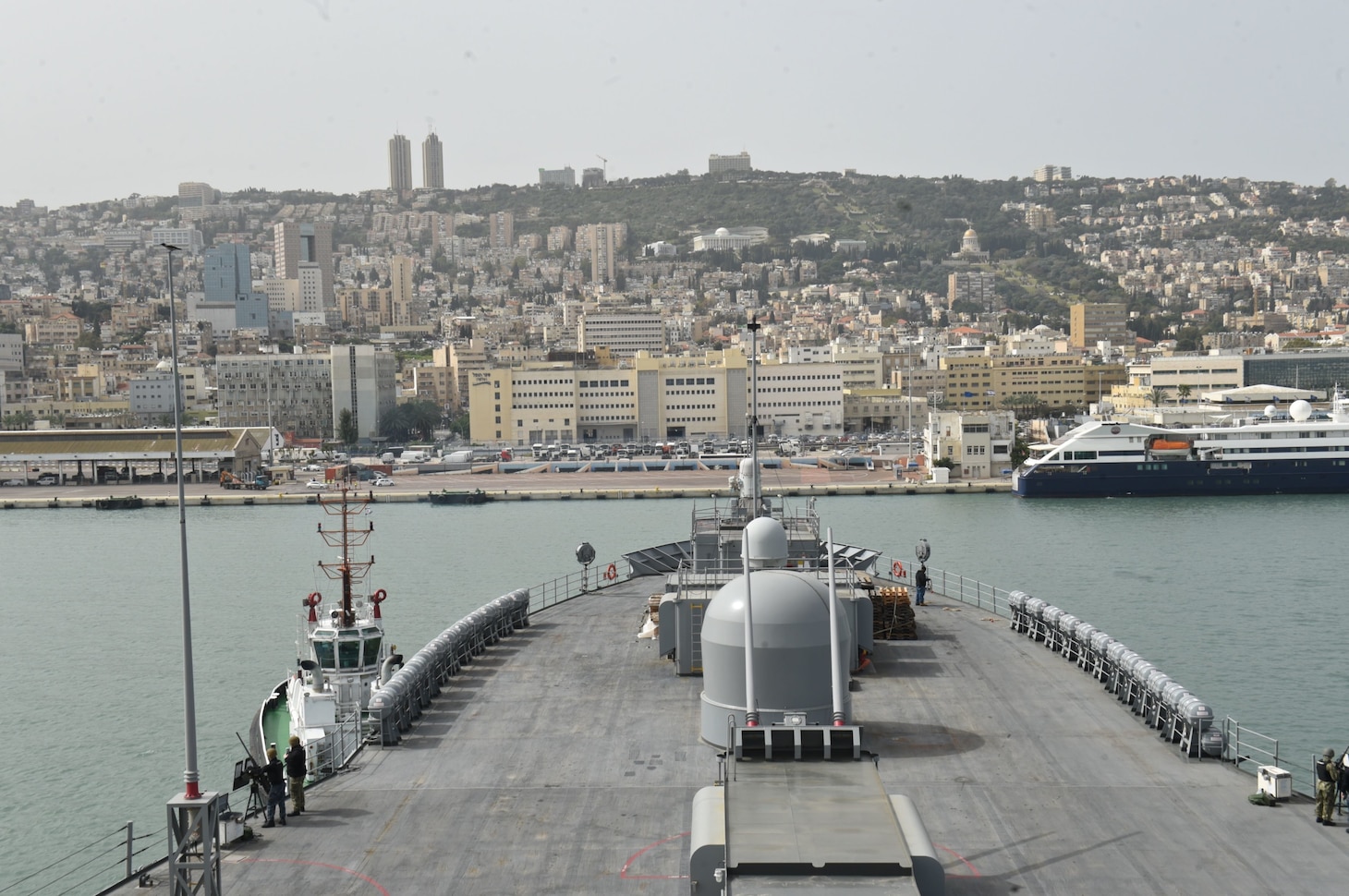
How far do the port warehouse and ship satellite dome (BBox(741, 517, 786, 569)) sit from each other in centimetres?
6574

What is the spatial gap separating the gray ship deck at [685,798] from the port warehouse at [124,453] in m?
65.3

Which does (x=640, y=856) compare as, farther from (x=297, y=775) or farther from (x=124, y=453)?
(x=124, y=453)

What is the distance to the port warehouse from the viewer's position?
253 ft

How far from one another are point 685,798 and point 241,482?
6713cm

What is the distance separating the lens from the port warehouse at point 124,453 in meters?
77.1

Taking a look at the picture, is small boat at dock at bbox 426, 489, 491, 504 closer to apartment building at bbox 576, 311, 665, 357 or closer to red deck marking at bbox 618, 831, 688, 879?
red deck marking at bbox 618, 831, 688, 879

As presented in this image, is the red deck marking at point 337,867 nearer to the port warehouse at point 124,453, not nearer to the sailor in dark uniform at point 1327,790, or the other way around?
the sailor in dark uniform at point 1327,790

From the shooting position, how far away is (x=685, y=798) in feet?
38.4

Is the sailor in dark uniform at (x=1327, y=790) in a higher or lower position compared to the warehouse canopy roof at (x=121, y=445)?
lower

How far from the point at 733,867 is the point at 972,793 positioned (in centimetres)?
487

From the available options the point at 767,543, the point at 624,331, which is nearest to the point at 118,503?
the point at 767,543

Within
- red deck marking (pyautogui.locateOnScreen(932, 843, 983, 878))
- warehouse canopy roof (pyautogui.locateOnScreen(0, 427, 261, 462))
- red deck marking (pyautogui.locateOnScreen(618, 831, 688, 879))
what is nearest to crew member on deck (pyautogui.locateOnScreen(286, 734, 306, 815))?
red deck marking (pyautogui.locateOnScreen(618, 831, 688, 879))

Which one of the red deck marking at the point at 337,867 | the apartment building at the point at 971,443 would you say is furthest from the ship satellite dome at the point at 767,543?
the apartment building at the point at 971,443

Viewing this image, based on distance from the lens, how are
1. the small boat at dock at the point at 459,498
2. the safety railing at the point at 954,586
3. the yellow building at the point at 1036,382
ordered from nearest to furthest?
1. the safety railing at the point at 954,586
2. the small boat at dock at the point at 459,498
3. the yellow building at the point at 1036,382
